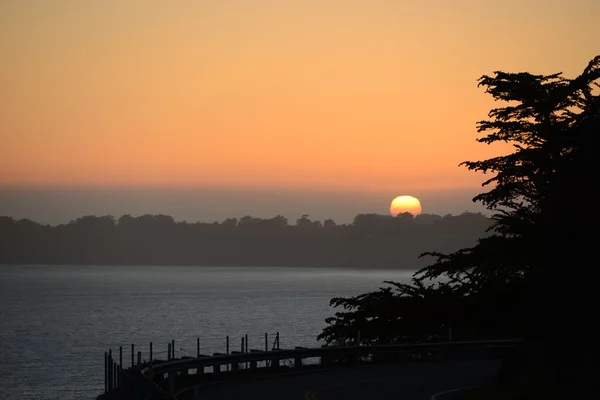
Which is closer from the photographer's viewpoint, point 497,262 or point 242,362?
point 242,362

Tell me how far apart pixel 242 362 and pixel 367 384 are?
5260mm

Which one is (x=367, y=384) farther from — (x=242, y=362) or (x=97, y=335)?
(x=97, y=335)

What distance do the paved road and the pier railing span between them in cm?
81

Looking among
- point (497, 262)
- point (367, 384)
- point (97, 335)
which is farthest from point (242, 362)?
point (97, 335)

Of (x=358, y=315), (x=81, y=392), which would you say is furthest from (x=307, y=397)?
(x=81, y=392)

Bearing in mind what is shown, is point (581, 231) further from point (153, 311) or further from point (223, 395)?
point (153, 311)

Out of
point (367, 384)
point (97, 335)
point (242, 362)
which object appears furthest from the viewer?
point (97, 335)

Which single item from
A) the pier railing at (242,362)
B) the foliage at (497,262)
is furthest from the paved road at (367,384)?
the foliage at (497,262)

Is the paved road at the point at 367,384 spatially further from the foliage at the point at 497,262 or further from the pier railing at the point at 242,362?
the foliage at the point at 497,262

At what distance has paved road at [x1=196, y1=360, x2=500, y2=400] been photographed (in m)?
25.4

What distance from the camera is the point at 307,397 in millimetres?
24781

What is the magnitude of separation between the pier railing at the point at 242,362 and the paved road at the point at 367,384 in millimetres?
805

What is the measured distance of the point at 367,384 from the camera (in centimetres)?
2848

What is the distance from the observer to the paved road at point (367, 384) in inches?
998
